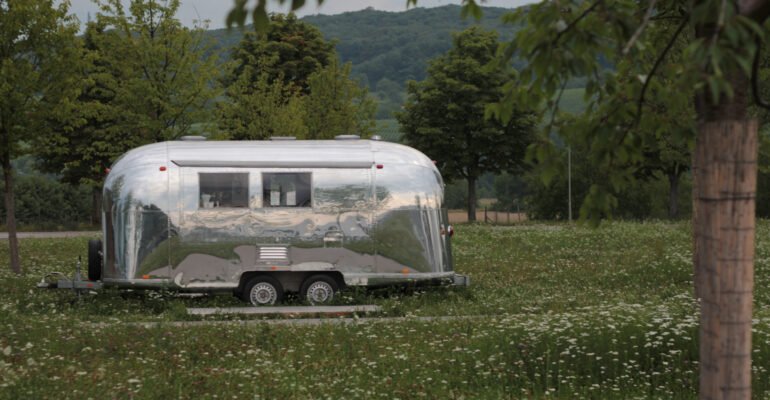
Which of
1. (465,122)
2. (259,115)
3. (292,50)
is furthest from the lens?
(292,50)

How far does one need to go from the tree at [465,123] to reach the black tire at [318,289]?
34.1 metres

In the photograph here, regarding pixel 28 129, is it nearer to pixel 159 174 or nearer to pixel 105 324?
pixel 159 174

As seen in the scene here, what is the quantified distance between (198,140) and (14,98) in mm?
5278

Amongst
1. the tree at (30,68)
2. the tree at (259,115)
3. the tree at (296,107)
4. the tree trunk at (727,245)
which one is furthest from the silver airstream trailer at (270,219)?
the tree at (259,115)

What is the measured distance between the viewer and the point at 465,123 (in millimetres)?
48969

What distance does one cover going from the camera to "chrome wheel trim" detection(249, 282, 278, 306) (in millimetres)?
13570

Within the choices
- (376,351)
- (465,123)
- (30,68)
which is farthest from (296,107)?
(376,351)

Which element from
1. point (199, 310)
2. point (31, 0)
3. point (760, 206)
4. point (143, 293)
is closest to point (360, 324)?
point (199, 310)

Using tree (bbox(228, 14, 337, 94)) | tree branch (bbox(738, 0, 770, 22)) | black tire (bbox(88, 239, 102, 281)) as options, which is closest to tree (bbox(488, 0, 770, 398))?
tree branch (bbox(738, 0, 770, 22))

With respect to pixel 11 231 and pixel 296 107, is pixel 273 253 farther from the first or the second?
pixel 296 107

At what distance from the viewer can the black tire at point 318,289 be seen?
13.6 m

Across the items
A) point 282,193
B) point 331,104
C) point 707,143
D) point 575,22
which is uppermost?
point 331,104

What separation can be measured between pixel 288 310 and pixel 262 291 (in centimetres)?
152

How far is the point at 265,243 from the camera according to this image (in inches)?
529
